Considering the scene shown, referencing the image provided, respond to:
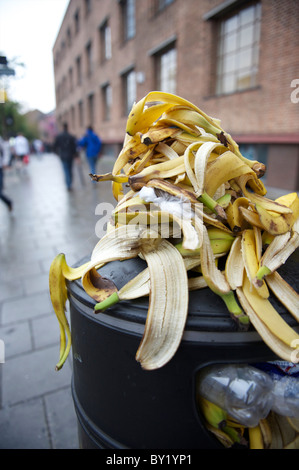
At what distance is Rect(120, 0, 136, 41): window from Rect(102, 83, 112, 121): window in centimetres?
332

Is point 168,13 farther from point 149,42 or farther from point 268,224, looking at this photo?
point 268,224

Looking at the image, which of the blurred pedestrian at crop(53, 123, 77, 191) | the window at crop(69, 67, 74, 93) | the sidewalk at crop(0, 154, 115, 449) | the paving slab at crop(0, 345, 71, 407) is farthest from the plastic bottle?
the window at crop(69, 67, 74, 93)

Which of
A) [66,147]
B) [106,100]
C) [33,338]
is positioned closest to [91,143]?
[66,147]

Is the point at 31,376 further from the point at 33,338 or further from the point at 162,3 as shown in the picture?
the point at 162,3

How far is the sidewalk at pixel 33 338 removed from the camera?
1.87 meters

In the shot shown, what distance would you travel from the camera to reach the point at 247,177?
1.15 meters

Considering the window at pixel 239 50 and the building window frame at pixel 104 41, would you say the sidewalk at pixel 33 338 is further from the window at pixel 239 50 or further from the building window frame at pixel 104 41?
the building window frame at pixel 104 41

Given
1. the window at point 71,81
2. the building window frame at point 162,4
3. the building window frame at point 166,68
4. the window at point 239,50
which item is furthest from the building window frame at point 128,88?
the window at point 71,81

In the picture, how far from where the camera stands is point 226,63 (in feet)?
29.1

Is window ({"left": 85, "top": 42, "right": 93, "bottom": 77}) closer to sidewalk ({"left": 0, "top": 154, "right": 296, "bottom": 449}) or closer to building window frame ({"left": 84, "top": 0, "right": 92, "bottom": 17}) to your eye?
building window frame ({"left": 84, "top": 0, "right": 92, "bottom": 17})

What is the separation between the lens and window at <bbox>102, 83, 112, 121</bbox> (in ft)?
59.6

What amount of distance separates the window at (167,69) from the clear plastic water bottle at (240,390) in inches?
463

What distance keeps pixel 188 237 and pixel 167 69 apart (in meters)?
12.6

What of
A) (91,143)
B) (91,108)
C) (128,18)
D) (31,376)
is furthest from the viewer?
(91,108)
